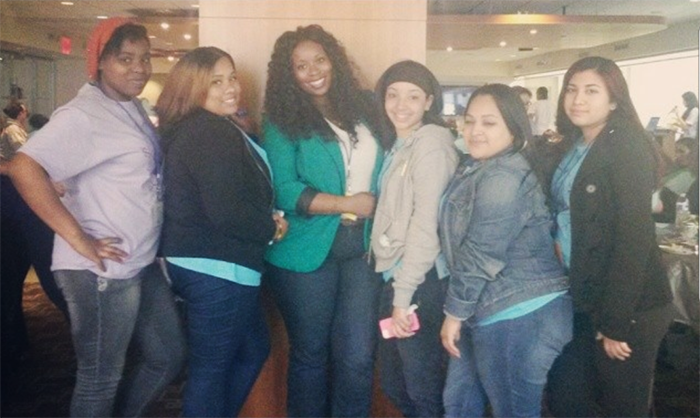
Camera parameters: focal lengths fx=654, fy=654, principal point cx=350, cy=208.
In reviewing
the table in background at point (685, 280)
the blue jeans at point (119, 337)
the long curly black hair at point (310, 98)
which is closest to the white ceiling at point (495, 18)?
the table in background at point (685, 280)

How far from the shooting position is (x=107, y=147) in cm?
163

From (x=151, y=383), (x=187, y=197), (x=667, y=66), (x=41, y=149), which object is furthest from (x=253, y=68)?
(x=667, y=66)

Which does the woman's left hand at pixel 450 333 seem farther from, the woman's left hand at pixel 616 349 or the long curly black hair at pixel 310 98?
the long curly black hair at pixel 310 98

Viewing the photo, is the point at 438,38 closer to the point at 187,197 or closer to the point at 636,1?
the point at 636,1

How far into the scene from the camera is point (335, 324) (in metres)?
1.98

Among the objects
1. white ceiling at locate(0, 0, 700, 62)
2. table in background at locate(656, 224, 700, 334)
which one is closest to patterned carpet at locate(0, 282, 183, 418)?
white ceiling at locate(0, 0, 700, 62)

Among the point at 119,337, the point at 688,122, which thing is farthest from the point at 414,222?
the point at 688,122

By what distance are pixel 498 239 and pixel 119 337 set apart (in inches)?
39.6

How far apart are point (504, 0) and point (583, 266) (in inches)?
184

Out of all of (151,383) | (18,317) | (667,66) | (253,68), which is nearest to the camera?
(151,383)

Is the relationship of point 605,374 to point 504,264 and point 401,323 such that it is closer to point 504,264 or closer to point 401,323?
point 504,264

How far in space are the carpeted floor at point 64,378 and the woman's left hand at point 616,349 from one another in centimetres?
122

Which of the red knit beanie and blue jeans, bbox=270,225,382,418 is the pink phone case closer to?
blue jeans, bbox=270,225,382,418

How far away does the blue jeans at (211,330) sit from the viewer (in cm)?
173
